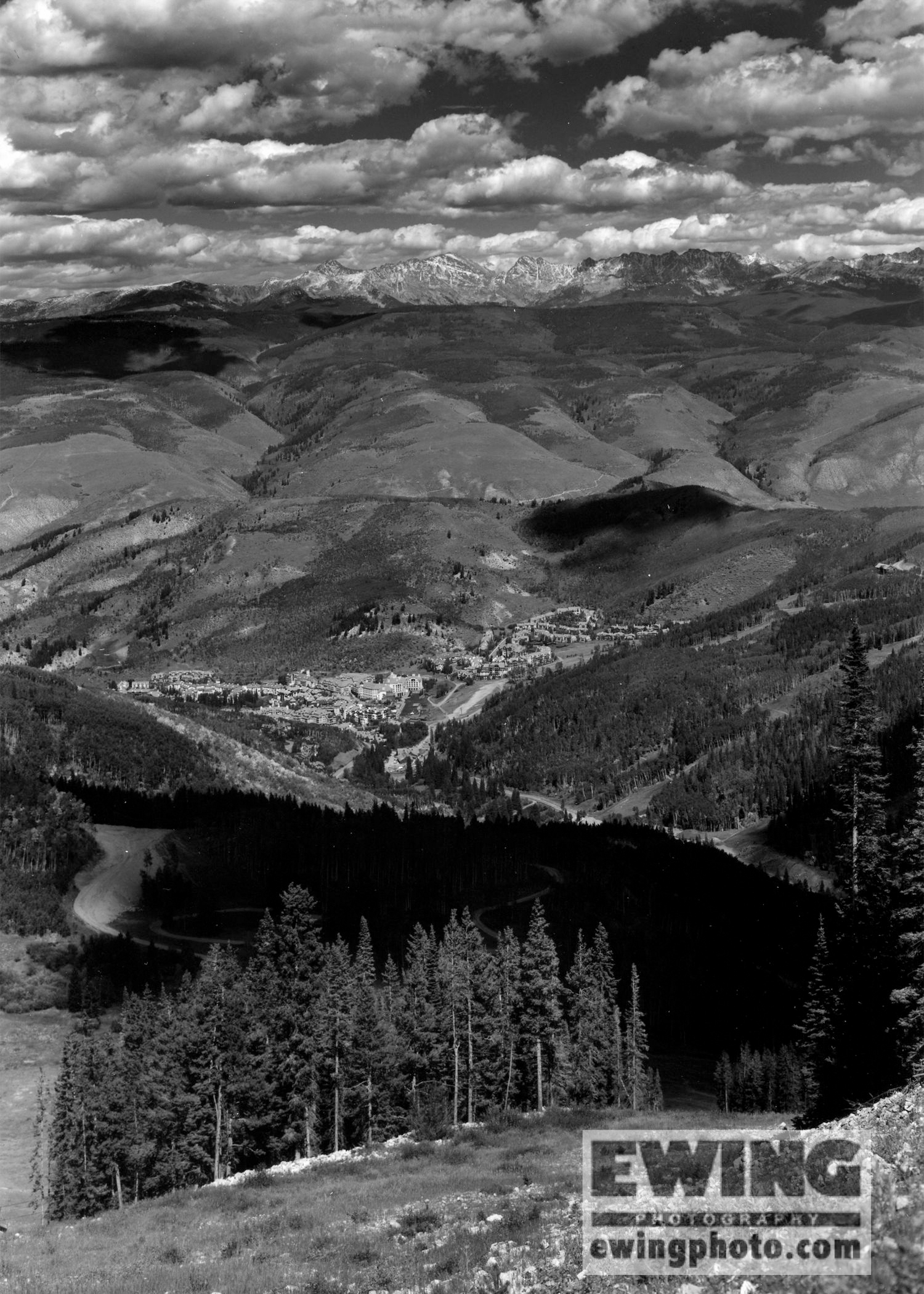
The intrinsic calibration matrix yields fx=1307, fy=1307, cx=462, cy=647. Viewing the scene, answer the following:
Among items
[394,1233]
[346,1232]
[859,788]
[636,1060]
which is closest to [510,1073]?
[636,1060]

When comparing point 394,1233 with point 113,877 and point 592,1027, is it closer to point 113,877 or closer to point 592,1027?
point 592,1027

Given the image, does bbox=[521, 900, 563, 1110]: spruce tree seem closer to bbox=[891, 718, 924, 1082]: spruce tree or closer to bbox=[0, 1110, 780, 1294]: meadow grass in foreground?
bbox=[0, 1110, 780, 1294]: meadow grass in foreground

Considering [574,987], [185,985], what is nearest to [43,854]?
[185,985]

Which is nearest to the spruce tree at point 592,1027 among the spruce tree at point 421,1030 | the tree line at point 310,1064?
the tree line at point 310,1064

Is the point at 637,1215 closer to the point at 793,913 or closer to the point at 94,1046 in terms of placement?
the point at 94,1046

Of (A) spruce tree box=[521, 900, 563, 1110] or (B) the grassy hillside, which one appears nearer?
(B) the grassy hillside

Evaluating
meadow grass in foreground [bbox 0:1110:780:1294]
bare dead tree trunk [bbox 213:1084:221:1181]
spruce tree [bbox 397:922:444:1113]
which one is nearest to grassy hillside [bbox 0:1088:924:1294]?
meadow grass in foreground [bbox 0:1110:780:1294]

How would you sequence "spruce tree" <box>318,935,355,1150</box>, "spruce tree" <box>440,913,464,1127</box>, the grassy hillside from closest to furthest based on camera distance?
the grassy hillside < "spruce tree" <box>318,935,355,1150</box> < "spruce tree" <box>440,913,464,1127</box>
